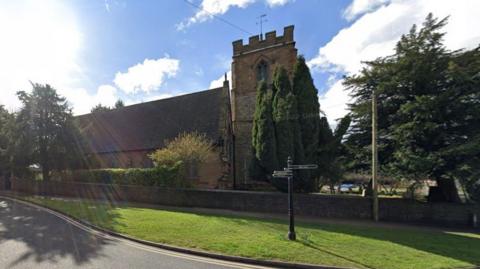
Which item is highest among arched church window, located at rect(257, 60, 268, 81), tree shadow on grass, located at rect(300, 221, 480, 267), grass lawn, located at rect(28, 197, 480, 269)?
arched church window, located at rect(257, 60, 268, 81)

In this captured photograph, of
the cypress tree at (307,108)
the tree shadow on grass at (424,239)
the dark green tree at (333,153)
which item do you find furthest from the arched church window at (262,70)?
the tree shadow on grass at (424,239)

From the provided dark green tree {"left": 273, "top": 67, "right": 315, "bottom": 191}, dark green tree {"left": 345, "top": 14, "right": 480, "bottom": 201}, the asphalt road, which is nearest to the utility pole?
dark green tree {"left": 345, "top": 14, "right": 480, "bottom": 201}

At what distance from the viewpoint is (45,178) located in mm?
25469

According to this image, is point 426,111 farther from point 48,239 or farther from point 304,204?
point 48,239

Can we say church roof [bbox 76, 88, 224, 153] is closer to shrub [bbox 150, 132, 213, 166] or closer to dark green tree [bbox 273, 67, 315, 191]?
shrub [bbox 150, 132, 213, 166]

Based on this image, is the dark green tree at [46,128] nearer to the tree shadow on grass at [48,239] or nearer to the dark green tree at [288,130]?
the tree shadow on grass at [48,239]

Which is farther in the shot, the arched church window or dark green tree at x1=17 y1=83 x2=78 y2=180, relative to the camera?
the arched church window

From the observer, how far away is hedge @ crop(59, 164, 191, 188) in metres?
18.4

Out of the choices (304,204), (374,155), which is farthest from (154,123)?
(374,155)

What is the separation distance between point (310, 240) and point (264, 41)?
20.8m

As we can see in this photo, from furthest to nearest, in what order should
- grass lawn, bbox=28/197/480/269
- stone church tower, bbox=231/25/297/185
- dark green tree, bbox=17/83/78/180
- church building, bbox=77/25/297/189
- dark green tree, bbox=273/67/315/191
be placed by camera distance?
1. stone church tower, bbox=231/25/297/185
2. church building, bbox=77/25/297/189
3. dark green tree, bbox=17/83/78/180
4. dark green tree, bbox=273/67/315/191
5. grass lawn, bbox=28/197/480/269

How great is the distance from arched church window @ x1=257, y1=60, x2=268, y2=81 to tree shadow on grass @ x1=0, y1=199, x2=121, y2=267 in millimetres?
17975

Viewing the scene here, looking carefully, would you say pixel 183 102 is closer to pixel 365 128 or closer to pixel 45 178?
pixel 45 178

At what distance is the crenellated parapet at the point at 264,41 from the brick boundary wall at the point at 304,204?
1504 cm
